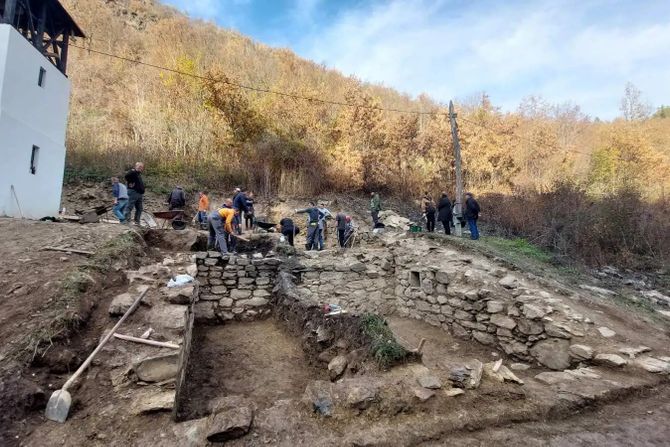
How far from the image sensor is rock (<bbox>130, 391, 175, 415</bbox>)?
316 centimetres

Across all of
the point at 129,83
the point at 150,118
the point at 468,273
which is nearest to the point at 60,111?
the point at 150,118

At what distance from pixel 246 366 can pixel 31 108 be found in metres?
10.1

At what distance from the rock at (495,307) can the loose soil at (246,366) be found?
349 cm

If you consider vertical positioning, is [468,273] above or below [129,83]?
below

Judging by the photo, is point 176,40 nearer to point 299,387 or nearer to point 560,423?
point 299,387

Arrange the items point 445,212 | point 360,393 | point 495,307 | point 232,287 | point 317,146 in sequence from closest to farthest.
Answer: point 360,393, point 495,307, point 232,287, point 445,212, point 317,146

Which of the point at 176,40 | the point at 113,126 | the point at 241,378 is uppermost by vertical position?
the point at 176,40

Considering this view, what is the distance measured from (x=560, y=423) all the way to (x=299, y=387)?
320 cm

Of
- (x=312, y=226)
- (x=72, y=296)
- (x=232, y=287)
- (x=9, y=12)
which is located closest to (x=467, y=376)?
(x=72, y=296)

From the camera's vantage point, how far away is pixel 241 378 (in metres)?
5.29

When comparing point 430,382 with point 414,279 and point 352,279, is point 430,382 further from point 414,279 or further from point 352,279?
point 352,279

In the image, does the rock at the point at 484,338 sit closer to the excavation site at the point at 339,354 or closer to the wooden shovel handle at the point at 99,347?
the excavation site at the point at 339,354

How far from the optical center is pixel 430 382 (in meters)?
3.73

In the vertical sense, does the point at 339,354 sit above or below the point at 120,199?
below
